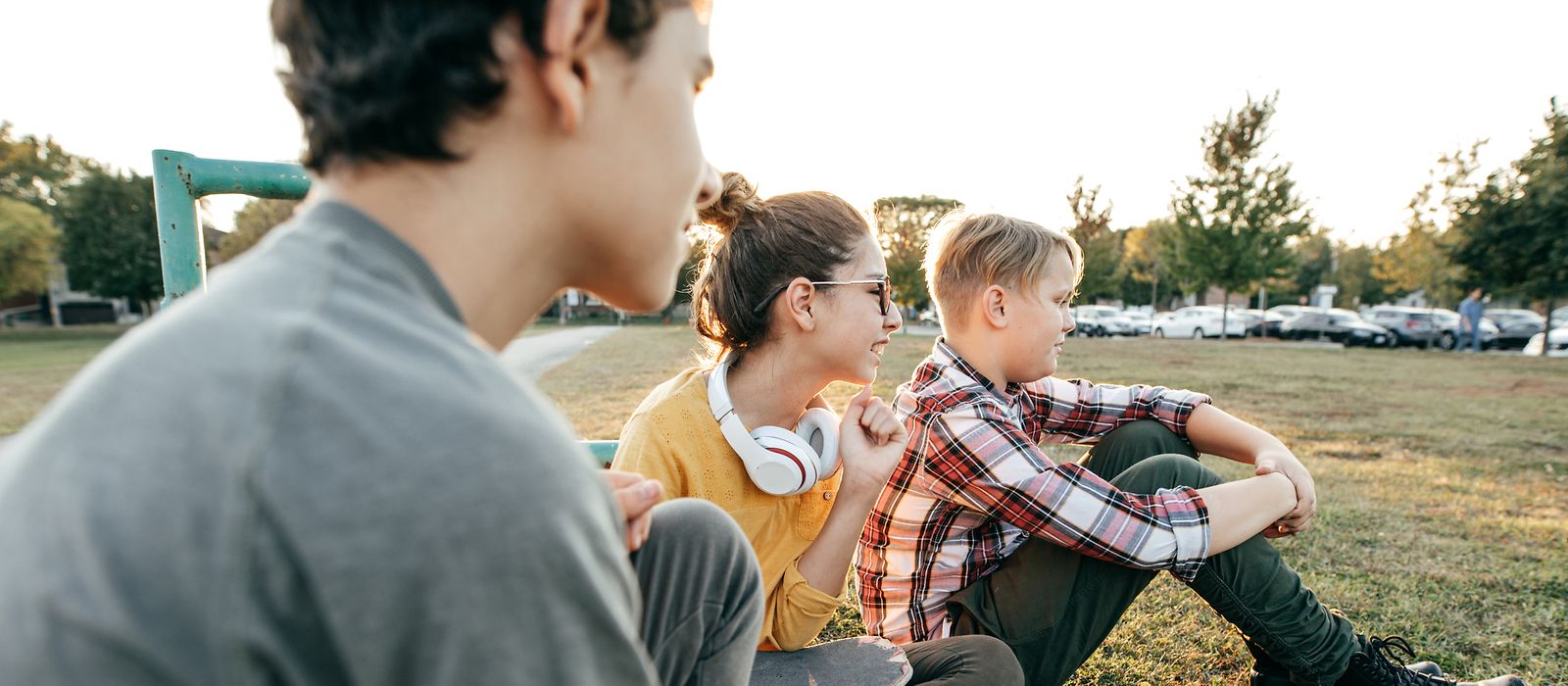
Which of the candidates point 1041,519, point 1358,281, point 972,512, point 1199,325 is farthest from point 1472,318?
point 1358,281

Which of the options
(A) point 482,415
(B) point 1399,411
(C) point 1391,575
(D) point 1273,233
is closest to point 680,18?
(A) point 482,415

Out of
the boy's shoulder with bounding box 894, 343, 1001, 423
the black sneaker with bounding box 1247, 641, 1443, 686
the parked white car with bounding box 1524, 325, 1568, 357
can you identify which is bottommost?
the parked white car with bounding box 1524, 325, 1568, 357

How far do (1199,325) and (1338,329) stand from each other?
15.0 feet

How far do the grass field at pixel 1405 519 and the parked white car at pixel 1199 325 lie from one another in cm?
1859

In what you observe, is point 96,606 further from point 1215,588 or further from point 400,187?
point 1215,588

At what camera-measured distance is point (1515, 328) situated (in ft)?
91.5

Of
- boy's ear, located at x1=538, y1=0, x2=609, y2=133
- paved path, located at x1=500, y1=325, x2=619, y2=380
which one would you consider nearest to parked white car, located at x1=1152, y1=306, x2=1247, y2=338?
paved path, located at x1=500, y1=325, x2=619, y2=380

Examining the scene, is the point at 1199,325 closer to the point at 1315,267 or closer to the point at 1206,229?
the point at 1206,229

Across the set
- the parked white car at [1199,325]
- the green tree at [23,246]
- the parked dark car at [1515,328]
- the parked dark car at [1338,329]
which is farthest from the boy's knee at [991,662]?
the green tree at [23,246]

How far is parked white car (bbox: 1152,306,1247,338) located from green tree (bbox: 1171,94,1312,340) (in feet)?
14.8

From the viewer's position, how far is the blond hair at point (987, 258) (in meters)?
2.41

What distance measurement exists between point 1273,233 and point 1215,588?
28.9 meters

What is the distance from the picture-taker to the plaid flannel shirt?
193cm

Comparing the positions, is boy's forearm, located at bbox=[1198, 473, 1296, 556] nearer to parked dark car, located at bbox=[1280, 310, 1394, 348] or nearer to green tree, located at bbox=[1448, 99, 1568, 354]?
green tree, located at bbox=[1448, 99, 1568, 354]
